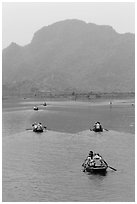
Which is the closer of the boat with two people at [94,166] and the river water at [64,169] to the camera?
the river water at [64,169]

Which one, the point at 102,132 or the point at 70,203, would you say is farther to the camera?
the point at 102,132

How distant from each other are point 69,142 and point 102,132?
2046 cm

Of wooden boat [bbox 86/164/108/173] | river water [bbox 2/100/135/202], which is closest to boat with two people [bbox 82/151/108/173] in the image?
wooden boat [bbox 86/164/108/173]

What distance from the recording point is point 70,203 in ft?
141

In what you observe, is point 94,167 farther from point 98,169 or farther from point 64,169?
point 64,169

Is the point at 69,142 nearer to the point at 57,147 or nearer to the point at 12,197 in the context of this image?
the point at 57,147

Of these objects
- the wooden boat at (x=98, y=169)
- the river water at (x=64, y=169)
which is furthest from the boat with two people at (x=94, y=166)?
the river water at (x=64, y=169)

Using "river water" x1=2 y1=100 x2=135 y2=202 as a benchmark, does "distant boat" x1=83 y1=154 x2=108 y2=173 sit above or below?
above

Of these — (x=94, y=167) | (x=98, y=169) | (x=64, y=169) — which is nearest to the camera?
(x=98, y=169)

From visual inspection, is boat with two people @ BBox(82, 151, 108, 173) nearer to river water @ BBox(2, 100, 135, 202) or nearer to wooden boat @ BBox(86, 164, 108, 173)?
wooden boat @ BBox(86, 164, 108, 173)

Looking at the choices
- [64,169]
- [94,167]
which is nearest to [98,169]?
[94,167]

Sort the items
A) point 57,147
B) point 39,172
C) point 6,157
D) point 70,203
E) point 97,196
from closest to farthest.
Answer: point 70,203 < point 97,196 < point 39,172 < point 6,157 < point 57,147

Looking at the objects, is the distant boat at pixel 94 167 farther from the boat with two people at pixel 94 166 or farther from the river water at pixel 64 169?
the river water at pixel 64 169

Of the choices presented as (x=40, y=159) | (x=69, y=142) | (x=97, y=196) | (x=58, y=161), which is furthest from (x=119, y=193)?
(x=69, y=142)
